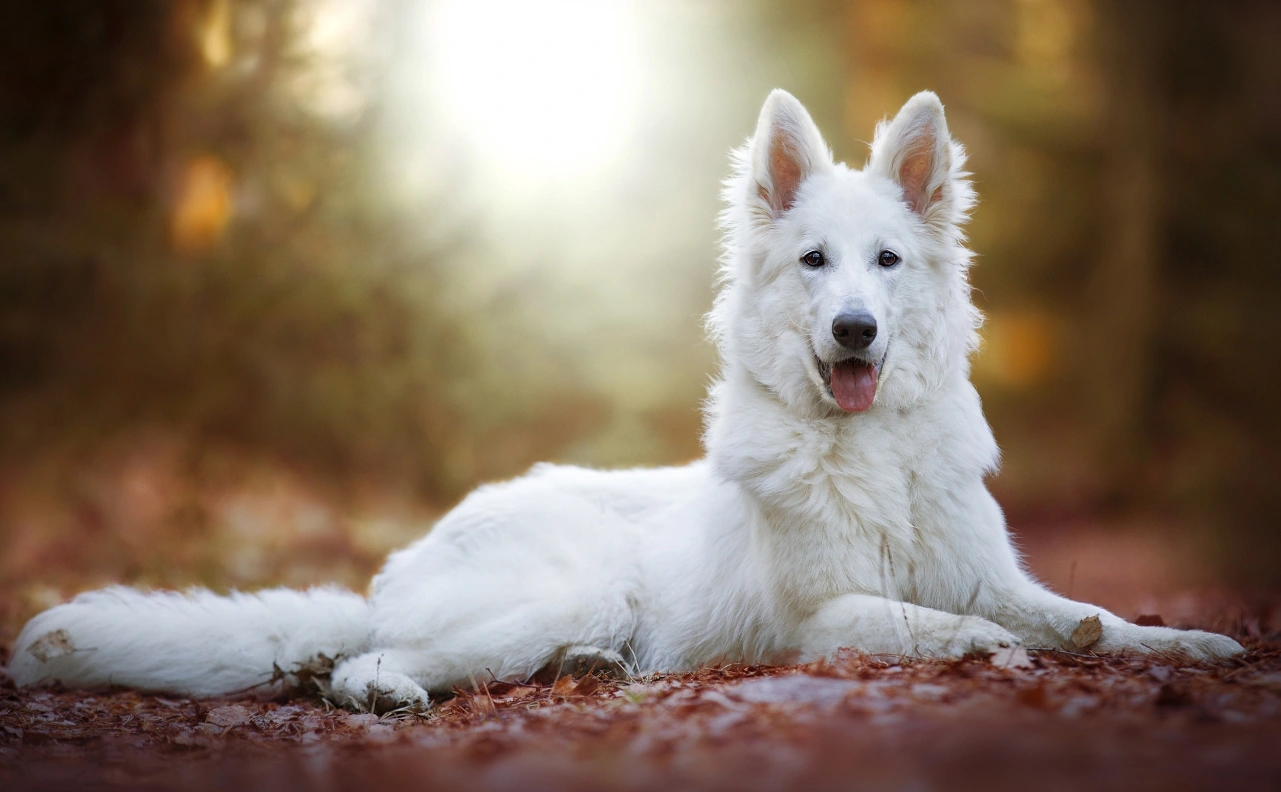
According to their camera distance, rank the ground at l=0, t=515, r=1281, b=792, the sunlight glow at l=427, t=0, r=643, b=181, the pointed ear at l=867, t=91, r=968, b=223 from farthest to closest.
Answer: the sunlight glow at l=427, t=0, r=643, b=181, the pointed ear at l=867, t=91, r=968, b=223, the ground at l=0, t=515, r=1281, b=792

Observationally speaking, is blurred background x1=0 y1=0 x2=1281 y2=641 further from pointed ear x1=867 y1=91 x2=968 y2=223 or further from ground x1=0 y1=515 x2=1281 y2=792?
pointed ear x1=867 y1=91 x2=968 y2=223

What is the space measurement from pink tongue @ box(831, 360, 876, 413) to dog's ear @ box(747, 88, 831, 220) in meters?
1.01

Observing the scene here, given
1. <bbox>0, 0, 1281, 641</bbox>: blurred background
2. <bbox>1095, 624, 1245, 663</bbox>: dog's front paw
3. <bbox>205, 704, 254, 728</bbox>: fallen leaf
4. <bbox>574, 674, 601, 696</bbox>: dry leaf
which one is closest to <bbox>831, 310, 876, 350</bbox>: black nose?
<bbox>1095, 624, 1245, 663</bbox>: dog's front paw

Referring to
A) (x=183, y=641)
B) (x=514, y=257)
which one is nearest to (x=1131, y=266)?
Answer: (x=514, y=257)

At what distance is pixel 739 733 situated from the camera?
8.34 feet

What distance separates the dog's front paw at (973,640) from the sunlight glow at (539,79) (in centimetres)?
969

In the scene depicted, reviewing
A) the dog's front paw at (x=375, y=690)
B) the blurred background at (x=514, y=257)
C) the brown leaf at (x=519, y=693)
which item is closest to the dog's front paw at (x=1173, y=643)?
the brown leaf at (x=519, y=693)

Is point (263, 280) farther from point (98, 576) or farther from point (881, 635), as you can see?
point (881, 635)

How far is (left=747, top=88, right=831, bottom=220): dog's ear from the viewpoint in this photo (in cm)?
445

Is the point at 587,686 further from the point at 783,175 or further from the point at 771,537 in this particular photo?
the point at 783,175

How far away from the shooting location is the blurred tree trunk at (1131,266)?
12.6m

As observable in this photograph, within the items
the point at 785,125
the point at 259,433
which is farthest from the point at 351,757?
the point at 259,433

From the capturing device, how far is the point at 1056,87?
1388 cm

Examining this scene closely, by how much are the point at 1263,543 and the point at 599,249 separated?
957 centimetres
